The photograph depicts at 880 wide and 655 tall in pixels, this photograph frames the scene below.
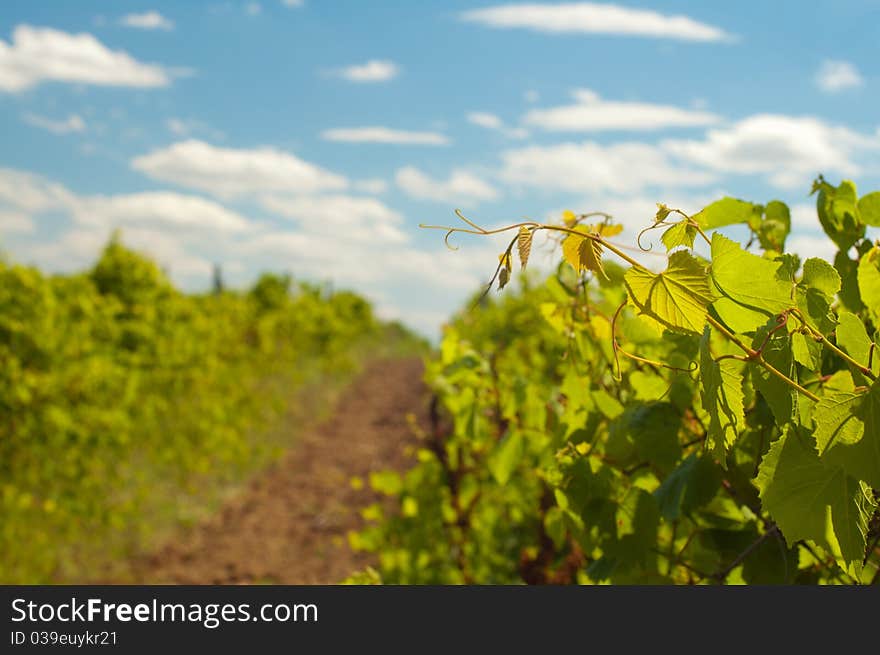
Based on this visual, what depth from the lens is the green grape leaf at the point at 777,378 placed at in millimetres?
945

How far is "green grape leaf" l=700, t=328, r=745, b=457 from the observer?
932 millimetres

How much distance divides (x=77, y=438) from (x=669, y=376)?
6500 mm

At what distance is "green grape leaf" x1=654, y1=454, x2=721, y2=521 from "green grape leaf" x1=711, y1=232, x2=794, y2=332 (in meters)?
0.43

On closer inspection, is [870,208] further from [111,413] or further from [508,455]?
[111,413]

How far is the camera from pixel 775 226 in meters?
1.48

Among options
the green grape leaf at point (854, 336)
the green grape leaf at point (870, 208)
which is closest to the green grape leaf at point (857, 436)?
the green grape leaf at point (854, 336)

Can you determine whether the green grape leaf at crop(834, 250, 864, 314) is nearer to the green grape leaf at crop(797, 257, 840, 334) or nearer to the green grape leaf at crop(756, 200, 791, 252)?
the green grape leaf at crop(756, 200, 791, 252)

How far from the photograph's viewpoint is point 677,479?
4.34 ft

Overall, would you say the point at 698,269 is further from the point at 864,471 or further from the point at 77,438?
the point at 77,438

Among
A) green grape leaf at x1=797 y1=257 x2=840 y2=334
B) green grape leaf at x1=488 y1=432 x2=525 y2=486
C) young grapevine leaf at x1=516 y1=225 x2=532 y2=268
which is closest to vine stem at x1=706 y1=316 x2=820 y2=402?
green grape leaf at x1=797 y1=257 x2=840 y2=334

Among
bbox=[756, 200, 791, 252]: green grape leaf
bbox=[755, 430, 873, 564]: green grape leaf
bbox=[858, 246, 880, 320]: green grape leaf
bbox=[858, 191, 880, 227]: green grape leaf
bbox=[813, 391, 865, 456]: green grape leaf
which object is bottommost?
bbox=[755, 430, 873, 564]: green grape leaf

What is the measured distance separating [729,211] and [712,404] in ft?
2.10

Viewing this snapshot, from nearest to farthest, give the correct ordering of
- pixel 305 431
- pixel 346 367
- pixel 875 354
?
pixel 875 354 → pixel 305 431 → pixel 346 367

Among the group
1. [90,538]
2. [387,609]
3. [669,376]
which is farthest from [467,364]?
[90,538]
